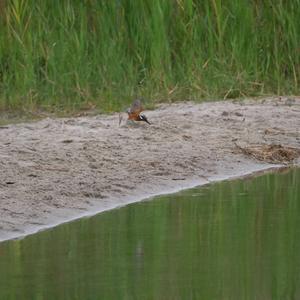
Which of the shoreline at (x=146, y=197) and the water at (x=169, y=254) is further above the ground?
the water at (x=169, y=254)

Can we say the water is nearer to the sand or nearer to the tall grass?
the sand

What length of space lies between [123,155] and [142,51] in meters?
3.18

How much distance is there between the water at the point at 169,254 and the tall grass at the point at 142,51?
3880 mm

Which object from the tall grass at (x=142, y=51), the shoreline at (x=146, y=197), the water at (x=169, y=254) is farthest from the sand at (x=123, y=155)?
the tall grass at (x=142, y=51)

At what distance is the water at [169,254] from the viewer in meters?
4.56

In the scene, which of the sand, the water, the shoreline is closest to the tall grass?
the sand

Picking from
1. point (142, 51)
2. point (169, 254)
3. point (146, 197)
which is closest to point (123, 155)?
point (146, 197)

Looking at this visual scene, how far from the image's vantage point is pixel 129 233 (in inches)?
226

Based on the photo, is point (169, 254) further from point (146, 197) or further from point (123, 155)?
point (123, 155)

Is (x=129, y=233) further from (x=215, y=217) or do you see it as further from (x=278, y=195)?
(x=278, y=195)

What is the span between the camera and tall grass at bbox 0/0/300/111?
417 inches

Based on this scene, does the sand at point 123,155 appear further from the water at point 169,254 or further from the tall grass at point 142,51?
the tall grass at point 142,51

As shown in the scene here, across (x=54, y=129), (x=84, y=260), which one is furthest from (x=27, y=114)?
(x=84, y=260)

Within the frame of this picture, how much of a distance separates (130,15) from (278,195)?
457 cm
